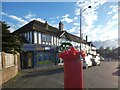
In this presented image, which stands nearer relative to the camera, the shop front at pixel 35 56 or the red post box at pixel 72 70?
the red post box at pixel 72 70

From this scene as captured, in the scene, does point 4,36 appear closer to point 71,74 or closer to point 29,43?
point 29,43

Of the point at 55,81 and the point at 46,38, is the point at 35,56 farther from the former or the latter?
the point at 55,81

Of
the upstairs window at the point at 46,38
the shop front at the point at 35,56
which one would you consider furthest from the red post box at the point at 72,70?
the upstairs window at the point at 46,38

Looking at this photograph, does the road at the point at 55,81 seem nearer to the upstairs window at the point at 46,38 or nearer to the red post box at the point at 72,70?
the red post box at the point at 72,70

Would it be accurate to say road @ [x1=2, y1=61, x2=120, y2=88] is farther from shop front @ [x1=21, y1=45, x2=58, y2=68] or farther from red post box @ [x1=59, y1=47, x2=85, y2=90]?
shop front @ [x1=21, y1=45, x2=58, y2=68]

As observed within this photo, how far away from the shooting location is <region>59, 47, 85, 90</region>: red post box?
4191 millimetres

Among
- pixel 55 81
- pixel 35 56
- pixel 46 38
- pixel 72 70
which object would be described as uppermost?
pixel 46 38

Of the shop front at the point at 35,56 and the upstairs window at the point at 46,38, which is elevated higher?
the upstairs window at the point at 46,38

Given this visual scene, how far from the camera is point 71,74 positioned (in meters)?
4.21

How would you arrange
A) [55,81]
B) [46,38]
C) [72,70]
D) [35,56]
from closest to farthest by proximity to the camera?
1. [72,70]
2. [55,81]
3. [35,56]
4. [46,38]

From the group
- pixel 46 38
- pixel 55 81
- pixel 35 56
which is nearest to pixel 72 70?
pixel 55 81

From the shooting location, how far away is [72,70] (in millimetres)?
4215

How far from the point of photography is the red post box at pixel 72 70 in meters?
4.19

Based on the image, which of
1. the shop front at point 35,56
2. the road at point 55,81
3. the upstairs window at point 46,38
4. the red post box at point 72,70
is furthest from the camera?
the upstairs window at point 46,38
